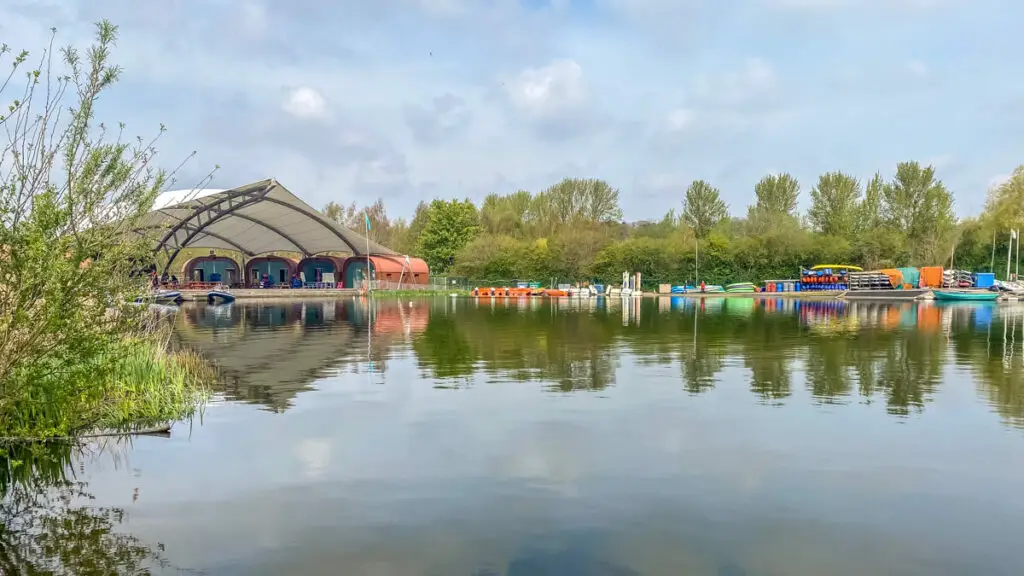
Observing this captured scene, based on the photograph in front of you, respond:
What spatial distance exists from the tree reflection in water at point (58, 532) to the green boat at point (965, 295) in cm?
6349

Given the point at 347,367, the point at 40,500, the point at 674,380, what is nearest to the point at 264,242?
the point at 347,367

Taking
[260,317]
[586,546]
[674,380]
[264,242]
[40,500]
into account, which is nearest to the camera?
[586,546]

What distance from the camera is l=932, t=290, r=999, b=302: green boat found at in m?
57.1

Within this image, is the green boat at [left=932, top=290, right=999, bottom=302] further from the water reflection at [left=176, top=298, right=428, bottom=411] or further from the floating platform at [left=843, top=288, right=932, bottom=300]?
the water reflection at [left=176, top=298, right=428, bottom=411]

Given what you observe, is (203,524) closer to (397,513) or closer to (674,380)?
(397,513)

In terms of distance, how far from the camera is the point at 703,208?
85188 millimetres

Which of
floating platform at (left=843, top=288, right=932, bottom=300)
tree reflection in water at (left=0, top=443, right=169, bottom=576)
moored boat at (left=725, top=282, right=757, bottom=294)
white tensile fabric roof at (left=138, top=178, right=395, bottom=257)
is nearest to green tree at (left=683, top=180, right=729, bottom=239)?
moored boat at (left=725, top=282, right=757, bottom=294)

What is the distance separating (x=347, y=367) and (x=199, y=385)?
4459mm

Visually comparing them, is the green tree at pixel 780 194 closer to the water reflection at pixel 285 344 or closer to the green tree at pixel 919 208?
the green tree at pixel 919 208

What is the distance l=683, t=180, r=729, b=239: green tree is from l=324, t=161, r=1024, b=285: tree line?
4.6 inches

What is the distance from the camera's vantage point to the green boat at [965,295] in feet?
187

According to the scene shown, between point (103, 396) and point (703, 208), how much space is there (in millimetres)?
79475

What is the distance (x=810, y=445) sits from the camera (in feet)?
35.7

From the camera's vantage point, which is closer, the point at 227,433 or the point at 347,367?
the point at 227,433
